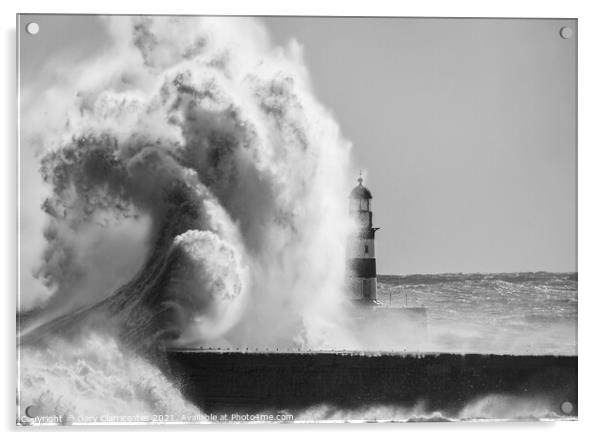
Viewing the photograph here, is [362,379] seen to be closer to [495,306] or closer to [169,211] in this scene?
Answer: [495,306]

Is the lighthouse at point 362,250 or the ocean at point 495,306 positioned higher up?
the lighthouse at point 362,250

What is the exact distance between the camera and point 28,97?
3.78 m

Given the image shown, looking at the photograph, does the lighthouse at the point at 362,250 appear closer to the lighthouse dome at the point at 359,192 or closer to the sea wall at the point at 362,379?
the lighthouse dome at the point at 359,192

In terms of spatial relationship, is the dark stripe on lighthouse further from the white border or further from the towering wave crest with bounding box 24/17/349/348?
the white border

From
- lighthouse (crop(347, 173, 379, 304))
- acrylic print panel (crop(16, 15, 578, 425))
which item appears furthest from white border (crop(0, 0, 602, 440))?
lighthouse (crop(347, 173, 379, 304))

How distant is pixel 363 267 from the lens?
12.8 feet

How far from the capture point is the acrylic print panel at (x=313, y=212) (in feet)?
12.5

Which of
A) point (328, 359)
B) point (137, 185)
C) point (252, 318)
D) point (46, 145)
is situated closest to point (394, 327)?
point (328, 359)

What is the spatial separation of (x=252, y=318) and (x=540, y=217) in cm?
126

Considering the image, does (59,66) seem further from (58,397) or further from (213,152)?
(58,397)

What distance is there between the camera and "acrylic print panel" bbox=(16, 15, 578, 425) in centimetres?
382
